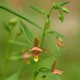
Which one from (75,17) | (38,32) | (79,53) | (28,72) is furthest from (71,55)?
(75,17)

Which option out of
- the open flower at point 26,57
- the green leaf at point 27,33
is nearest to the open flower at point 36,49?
the green leaf at point 27,33

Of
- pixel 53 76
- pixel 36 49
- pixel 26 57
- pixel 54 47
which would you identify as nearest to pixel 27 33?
Answer: pixel 36 49

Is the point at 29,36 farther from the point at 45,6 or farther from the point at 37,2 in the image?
the point at 45,6

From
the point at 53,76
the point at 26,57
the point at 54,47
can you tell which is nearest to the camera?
the point at 53,76

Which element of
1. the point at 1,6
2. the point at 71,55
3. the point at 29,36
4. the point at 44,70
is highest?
the point at 1,6

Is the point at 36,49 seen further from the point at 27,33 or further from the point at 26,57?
the point at 26,57

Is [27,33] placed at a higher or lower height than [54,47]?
higher

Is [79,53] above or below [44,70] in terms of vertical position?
below

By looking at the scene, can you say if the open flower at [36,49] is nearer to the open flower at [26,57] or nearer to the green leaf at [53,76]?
the green leaf at [53,76]

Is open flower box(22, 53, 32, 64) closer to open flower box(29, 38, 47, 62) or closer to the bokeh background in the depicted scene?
the bokeh background

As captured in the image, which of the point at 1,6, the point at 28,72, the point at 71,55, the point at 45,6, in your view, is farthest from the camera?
the point at 45,6

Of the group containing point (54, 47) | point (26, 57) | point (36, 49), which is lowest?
point (54, 47)
